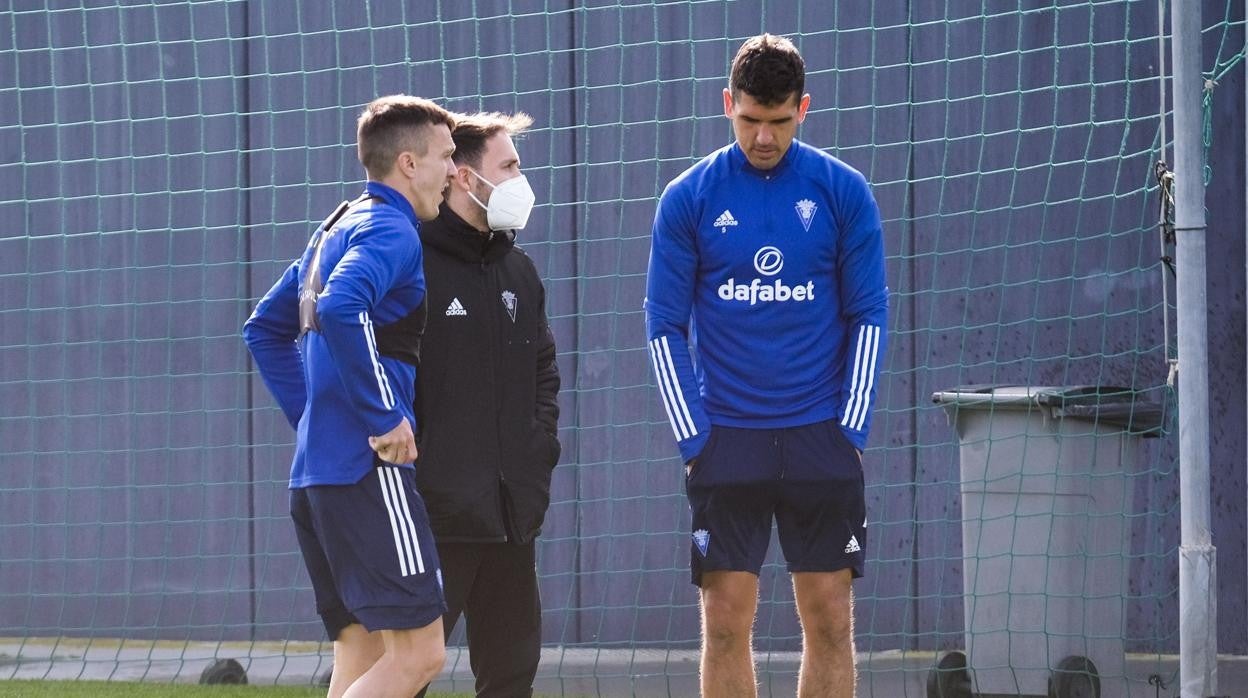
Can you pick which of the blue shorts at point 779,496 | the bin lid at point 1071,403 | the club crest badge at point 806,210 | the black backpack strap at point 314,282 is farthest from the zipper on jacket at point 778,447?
the bin lid at point 1071,403

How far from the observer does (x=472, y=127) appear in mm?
4172

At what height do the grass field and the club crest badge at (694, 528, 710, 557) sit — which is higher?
the club crest badge at (694, 528, 710, 557)

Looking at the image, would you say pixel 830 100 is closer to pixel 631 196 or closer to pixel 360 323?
pixel 631 196

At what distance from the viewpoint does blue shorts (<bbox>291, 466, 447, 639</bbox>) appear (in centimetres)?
343

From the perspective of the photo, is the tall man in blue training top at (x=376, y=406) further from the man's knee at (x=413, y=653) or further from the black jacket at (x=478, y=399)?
the black jacket at (x=478, y=399)

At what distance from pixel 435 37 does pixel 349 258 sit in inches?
136

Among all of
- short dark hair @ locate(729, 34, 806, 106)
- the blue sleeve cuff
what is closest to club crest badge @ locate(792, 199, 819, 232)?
short dark hair @ locate(729, 34, 806, 106)

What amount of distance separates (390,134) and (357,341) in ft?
1.85

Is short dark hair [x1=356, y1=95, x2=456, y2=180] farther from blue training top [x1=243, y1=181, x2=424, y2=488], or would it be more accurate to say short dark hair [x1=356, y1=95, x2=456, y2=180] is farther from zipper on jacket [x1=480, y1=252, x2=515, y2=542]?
zipper on jacket [x1=480, y1=252, x2=515, y2=542]

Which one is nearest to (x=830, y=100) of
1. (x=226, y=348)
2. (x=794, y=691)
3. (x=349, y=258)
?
(x=794, y=691)

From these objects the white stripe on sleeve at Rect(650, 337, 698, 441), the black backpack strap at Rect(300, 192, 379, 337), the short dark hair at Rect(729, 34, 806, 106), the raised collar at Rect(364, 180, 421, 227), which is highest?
the short dark hair at Rect(729, 34, 806, 106)

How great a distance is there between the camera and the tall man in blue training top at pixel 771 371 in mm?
3939

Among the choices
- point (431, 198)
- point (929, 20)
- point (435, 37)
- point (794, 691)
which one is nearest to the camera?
point (431, 198)

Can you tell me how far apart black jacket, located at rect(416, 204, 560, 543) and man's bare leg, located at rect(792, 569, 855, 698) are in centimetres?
71
